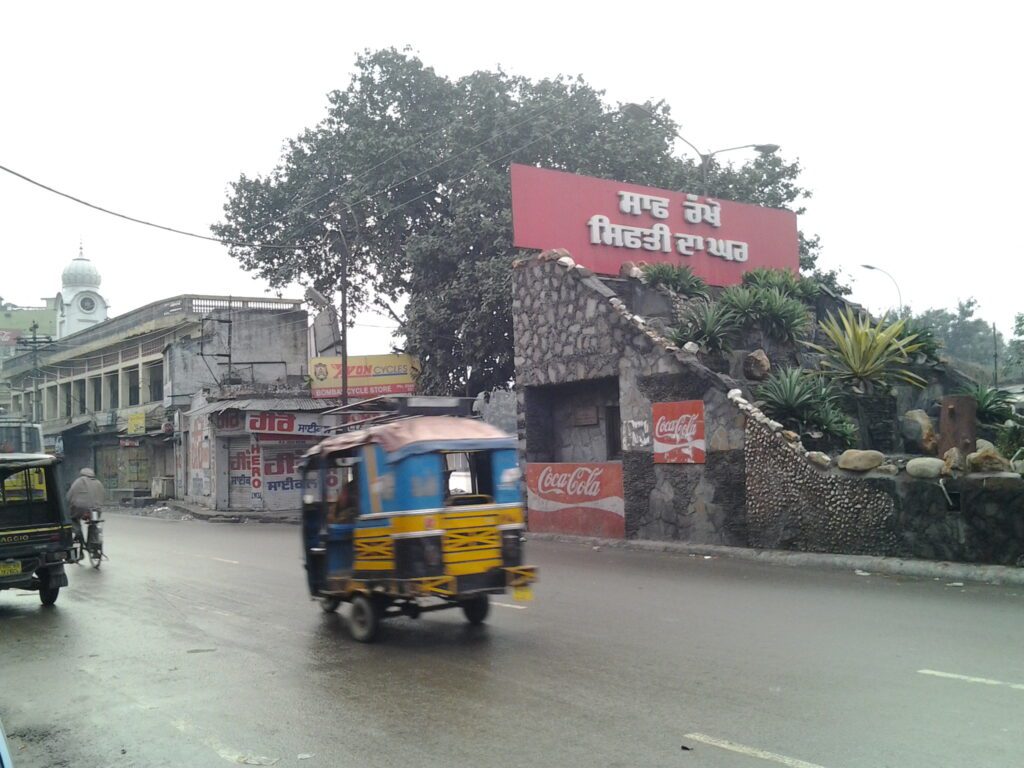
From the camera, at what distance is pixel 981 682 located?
7078mm

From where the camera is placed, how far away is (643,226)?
2384cm

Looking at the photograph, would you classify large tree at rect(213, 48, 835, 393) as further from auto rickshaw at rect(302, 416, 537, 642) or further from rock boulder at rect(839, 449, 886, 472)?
auto rickshaw at rect(302, 416, 537, 642)

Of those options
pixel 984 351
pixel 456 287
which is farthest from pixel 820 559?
pixel 984 351

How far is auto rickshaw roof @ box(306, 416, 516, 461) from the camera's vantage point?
878cm

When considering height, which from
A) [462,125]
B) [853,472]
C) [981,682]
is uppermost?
[462,125]

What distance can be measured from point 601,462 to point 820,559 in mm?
6363

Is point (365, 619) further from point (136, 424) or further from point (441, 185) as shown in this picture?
point (136, 424)

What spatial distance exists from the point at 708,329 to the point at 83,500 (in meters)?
12.8

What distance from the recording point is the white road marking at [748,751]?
17.3ft

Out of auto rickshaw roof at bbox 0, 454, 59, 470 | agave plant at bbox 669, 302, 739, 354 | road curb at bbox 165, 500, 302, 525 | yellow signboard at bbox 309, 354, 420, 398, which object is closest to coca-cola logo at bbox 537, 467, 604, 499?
agave plant at bbox 669, 302, 739, 354

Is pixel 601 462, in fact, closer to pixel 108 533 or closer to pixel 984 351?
pixel 108 533

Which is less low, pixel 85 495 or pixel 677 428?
pixel 677 428

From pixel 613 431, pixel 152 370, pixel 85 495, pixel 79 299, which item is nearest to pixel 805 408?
pixel 613 431

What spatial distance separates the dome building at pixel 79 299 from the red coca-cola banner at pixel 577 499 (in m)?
53.3
